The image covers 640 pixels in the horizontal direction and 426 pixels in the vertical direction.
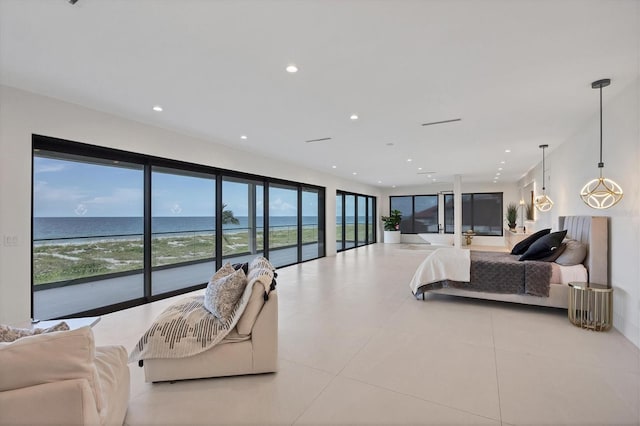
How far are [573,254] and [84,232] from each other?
692 centimetres

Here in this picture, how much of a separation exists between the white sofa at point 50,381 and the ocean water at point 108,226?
118 inches

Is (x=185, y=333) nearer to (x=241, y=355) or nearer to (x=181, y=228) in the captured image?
(x=241, y=355)

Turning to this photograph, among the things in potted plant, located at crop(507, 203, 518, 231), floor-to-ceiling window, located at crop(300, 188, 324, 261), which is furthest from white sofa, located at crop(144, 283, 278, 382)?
potted plant, located at crop(507, 203, 518, 231)

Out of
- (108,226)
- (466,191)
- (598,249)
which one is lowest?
(598,249)

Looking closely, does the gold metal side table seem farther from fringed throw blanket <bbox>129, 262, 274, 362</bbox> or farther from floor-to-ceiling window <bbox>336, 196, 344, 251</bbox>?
floor-to-ceiling window <bbox>336, 196, 344, 251</bbox>

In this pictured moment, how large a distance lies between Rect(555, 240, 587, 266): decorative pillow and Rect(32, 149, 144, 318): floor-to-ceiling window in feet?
20.5

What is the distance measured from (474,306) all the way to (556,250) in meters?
1.46

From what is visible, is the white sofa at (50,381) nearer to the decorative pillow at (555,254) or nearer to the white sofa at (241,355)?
the white sofa at (241,355)

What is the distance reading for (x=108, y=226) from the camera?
14.3 feet

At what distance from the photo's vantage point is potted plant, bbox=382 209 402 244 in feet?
44.4

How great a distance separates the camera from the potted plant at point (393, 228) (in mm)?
13523

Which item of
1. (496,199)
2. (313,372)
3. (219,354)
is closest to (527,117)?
(313,372)

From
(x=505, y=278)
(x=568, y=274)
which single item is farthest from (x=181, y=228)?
(x=568, y=274)

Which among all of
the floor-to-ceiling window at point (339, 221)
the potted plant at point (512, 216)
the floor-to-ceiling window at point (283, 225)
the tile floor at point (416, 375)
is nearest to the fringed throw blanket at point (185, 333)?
the tile floor at point (416, 375)
